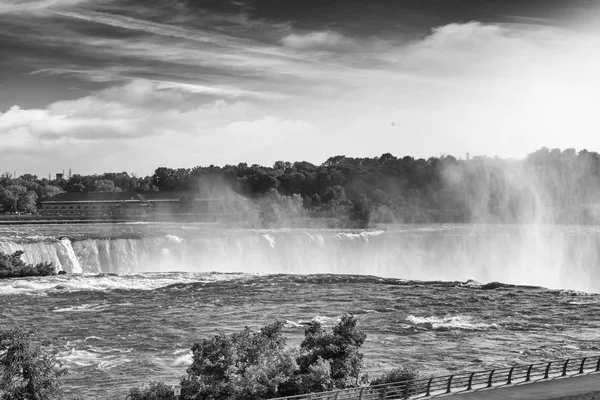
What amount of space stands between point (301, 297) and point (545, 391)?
109ft

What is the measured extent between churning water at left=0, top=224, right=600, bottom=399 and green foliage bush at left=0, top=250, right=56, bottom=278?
7.43 feet

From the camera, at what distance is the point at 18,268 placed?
6506 centimetres

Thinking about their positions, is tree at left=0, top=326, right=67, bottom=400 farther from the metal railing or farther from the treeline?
the treeline

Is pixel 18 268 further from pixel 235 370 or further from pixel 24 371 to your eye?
pixel 235 370

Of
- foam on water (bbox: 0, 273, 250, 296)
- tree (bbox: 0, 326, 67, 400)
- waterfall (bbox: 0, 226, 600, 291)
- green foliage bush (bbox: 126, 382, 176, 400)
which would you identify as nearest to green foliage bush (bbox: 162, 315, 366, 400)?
green foliage bush (bbox: 126, 382, 176, 400)

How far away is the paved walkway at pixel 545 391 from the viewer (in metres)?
26.7

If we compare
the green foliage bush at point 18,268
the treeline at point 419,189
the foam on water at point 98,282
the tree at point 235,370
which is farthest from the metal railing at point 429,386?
the treeline at point 419,189

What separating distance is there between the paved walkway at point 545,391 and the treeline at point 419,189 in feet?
368

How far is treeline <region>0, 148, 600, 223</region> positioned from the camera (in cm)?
15188

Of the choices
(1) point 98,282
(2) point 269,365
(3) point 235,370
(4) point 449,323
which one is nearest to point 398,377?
(2) point 269,365

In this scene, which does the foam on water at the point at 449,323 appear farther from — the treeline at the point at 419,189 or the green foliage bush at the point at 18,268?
the treeline at the point at 419,189

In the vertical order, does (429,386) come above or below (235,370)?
below

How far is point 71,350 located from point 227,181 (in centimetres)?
15037

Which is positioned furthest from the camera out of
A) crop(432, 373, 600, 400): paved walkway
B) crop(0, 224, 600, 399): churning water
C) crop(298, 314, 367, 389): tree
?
crop(0, 224, 600, 399): churning water
